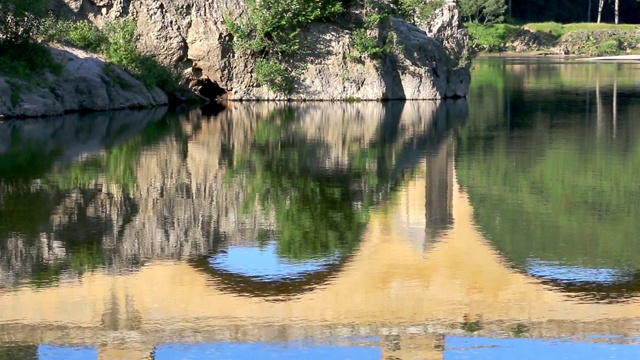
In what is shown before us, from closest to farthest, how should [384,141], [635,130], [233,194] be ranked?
[233,194] → [384,141] → [635,130]

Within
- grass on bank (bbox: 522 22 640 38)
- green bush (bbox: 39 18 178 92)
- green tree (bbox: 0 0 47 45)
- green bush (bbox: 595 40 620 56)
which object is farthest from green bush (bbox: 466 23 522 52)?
green tree (bbox: 0 0 47 45)

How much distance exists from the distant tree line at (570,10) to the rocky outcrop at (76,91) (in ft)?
256

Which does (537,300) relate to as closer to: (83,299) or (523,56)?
(83,299)

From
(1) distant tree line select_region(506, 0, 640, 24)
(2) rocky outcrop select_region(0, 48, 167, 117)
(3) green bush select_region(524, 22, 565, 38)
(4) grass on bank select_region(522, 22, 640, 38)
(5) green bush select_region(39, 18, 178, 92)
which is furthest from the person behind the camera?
(1) distant tree line select_region(506, 0, 640, 24)

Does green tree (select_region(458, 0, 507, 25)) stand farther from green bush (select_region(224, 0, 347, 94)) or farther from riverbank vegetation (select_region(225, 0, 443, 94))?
green bush (select_region(224, 0, 347, 94))

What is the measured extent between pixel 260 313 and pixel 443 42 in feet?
98.2

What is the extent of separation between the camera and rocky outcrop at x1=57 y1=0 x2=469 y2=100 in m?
34.1

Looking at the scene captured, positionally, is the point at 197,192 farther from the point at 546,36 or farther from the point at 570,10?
the point at 570,10

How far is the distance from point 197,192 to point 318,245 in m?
3.86

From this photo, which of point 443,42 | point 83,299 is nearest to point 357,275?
point 83,299

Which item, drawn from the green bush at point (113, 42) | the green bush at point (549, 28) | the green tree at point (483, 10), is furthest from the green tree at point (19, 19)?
the green bush at point (549, 28)

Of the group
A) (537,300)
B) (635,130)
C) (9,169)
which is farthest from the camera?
(635,130)

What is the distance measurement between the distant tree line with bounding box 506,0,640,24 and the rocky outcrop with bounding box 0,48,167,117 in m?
→ 77.9

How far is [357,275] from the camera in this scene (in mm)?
10875
